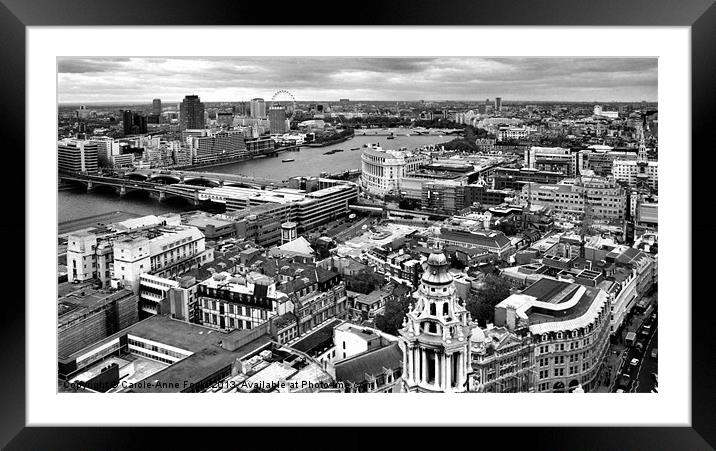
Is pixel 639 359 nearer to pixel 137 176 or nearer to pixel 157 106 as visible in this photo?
pixel 157 106

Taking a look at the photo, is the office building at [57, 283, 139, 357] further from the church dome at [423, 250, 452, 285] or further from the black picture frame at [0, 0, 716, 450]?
the church dome at [423, 250, 452, 285]

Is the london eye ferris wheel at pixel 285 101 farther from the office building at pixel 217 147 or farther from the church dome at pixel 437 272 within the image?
the church dome at pixel 437 272

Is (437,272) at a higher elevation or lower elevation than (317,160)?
lower

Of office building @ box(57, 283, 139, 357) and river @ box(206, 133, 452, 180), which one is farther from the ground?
river @ box(206, 133, 452, 180)

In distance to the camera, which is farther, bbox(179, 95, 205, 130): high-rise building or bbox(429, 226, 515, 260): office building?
bbox(429, 226, 515, 260): office building

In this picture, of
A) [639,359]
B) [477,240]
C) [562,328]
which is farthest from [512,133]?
[639,359]

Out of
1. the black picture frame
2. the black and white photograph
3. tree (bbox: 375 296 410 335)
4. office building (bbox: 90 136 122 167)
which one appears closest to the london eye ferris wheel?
the black and white photograph

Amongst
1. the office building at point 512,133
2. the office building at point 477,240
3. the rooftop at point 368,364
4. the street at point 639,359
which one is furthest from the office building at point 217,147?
the street at point 639,359
